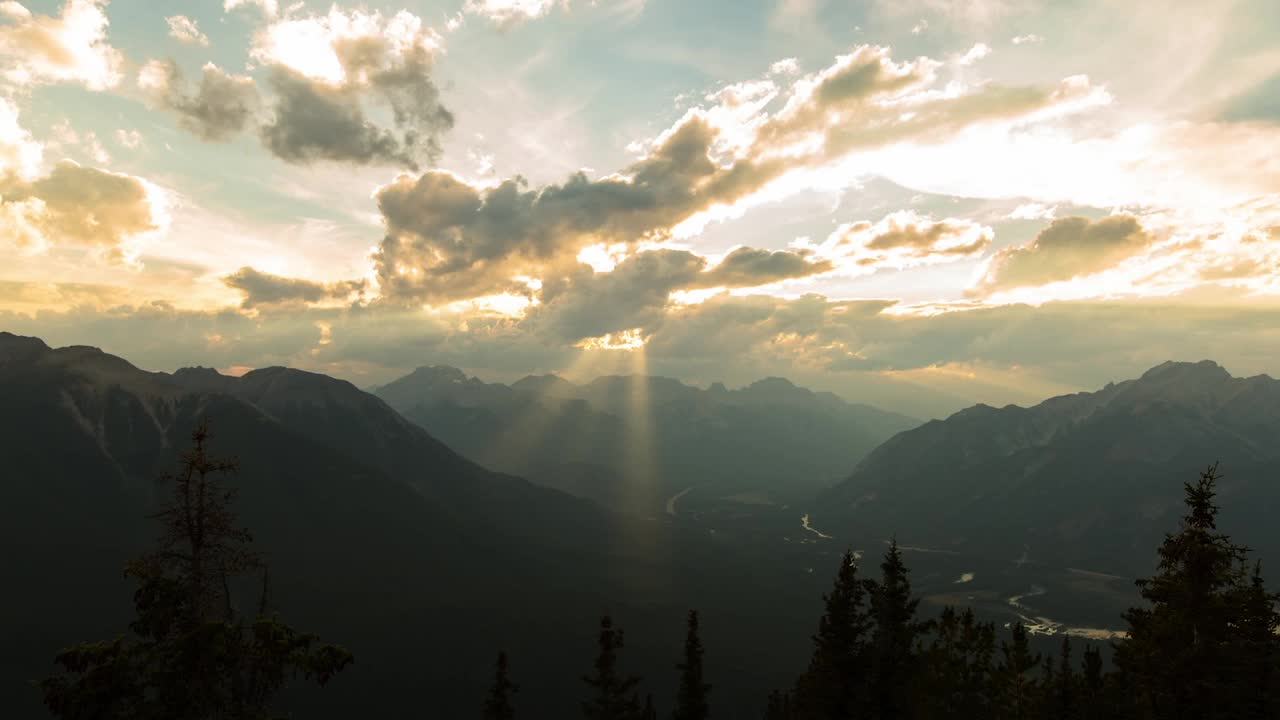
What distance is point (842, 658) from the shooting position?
44.8m

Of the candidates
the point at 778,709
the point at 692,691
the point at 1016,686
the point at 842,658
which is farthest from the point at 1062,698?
the point at 778,709

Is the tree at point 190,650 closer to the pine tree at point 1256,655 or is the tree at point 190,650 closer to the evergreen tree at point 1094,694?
the pine tree at point 1256,655

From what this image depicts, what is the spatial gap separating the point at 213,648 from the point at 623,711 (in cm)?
4771

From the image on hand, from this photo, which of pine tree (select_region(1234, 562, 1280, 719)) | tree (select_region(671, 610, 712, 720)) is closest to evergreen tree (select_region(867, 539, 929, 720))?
pine tree (select_region(1234, 562, 1280, 719))

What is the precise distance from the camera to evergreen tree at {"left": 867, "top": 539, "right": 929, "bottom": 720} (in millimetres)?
43469

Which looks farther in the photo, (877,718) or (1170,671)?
(877,718)

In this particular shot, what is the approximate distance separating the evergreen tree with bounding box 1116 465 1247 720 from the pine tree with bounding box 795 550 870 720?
55.9ft

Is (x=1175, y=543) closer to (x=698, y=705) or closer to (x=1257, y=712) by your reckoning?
(x=1257, y=712)

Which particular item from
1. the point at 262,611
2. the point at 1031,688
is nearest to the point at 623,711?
the point at 1031,688

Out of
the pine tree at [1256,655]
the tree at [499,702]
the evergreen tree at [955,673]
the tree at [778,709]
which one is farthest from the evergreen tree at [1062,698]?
the tree at [778,709]

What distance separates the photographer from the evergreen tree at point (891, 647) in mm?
43469

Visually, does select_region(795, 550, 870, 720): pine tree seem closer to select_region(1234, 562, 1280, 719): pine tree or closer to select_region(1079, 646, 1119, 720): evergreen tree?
select_region(1079, 646, 1119, 720): evergreen tree

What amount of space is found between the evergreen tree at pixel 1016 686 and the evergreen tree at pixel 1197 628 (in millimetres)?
17621

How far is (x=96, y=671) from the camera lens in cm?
1555
